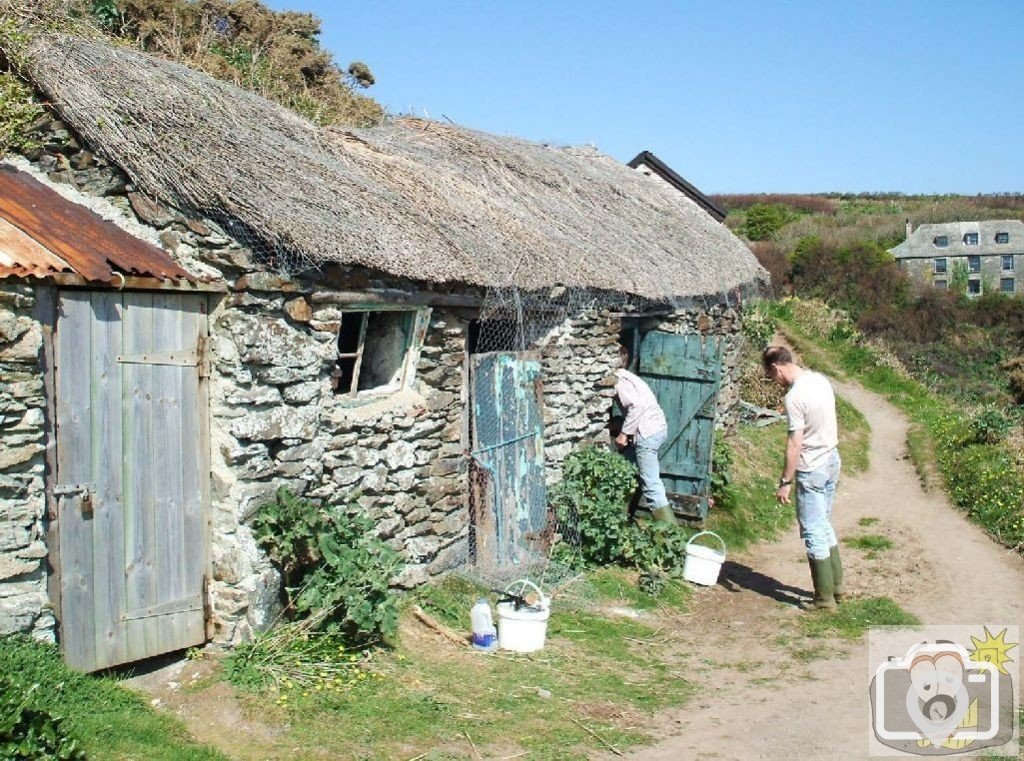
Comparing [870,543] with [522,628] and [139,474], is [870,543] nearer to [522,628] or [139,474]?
[522,628]

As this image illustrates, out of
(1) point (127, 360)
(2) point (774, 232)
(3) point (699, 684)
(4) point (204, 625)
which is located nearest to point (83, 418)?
(1) point (127, 360)

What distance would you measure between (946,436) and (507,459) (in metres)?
8.89

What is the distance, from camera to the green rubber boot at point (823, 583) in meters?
7.30

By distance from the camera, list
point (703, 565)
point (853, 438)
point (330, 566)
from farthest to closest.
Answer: point (853, 438) < point (703, 565) < point (330, 566)

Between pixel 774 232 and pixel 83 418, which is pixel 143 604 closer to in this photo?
pixel 83 418

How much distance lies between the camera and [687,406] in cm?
941

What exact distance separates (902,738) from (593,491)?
11.3 feet

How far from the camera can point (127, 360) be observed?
16.2 ft

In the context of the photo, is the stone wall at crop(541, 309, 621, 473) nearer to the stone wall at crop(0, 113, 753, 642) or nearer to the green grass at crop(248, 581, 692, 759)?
the stone wall at crop(0, 113, 753, 642)

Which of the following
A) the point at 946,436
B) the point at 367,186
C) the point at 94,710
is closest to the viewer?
the point at 94,710

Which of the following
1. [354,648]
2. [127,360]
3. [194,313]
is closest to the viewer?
[127,360]

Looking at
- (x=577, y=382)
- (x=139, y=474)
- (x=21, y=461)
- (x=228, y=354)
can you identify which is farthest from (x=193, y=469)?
(x=577, y=382)

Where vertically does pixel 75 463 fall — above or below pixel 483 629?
above

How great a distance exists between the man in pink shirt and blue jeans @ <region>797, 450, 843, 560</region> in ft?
5.20
